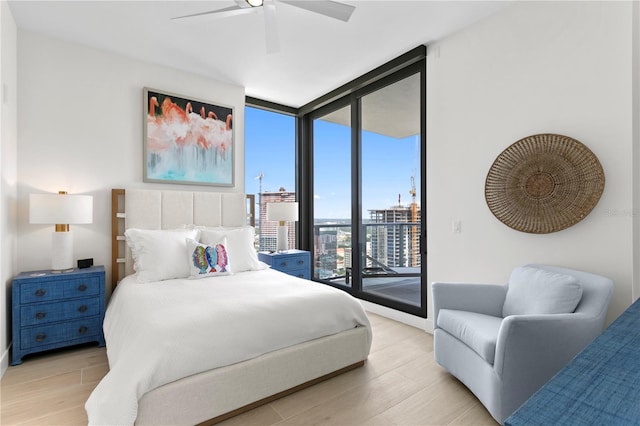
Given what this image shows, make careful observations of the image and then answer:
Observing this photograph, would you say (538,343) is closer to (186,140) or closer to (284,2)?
(284,2)

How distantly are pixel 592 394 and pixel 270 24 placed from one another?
2652mm

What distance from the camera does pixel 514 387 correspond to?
1.73 metres

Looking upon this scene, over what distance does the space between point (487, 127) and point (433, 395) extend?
85.0 inches

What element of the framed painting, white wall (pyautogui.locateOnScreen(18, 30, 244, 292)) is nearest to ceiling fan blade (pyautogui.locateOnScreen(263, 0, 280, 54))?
the framed painting

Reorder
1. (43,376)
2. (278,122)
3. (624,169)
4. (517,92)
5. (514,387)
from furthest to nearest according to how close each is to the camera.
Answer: (278,122) < (517,92) < (43,376) < (624,169) < (514,387)

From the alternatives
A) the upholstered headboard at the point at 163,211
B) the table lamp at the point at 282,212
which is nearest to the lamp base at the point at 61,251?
the upholstered headboard at the point at 163,211

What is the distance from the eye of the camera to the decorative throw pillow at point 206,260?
2805mm

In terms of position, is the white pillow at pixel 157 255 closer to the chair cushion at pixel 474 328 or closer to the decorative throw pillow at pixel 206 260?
the decorative throw pillow at pixel 206 260

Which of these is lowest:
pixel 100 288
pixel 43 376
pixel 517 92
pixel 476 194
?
pixel 43 376

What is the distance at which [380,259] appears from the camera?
4.11 meters

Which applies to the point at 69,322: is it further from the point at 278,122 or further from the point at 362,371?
the point at 278,122

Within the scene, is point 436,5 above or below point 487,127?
above

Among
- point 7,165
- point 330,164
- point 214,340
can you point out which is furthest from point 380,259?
point 7,165

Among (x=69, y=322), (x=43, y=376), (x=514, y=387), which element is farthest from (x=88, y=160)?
(x=514, y=387)
